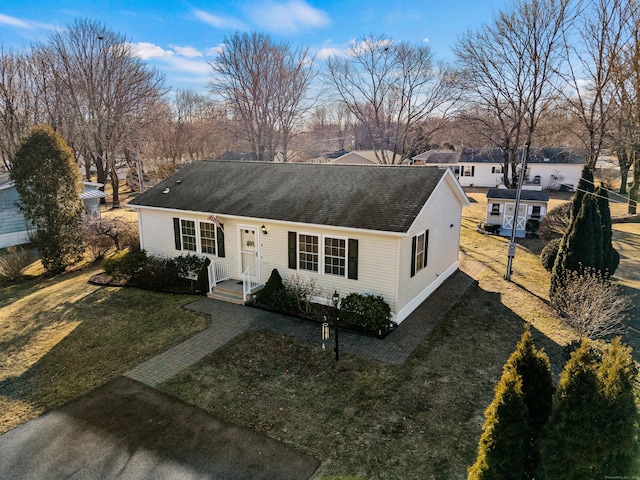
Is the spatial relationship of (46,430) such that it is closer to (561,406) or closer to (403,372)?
(403,372)

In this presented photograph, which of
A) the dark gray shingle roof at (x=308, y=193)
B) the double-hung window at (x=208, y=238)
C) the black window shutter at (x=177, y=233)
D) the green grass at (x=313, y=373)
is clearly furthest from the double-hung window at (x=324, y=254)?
the black window shutter at (x=177, y=233)

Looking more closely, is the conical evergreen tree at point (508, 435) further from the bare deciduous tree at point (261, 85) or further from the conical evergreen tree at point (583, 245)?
the bare deciduous tree at point (261, 85)

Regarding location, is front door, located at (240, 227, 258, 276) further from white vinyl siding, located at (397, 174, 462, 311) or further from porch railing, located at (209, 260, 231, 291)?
white vinyl siding, located at (397, 174, 462, 311)

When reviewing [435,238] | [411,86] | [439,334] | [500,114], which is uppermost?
[411,86]

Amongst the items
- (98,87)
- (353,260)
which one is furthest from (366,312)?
(98,87)

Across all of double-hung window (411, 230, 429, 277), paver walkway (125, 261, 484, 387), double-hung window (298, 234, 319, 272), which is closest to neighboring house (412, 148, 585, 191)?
double-hung window (411, 230, 429, 277)

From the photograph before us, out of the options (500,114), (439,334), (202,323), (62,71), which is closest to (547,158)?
(500,114)
